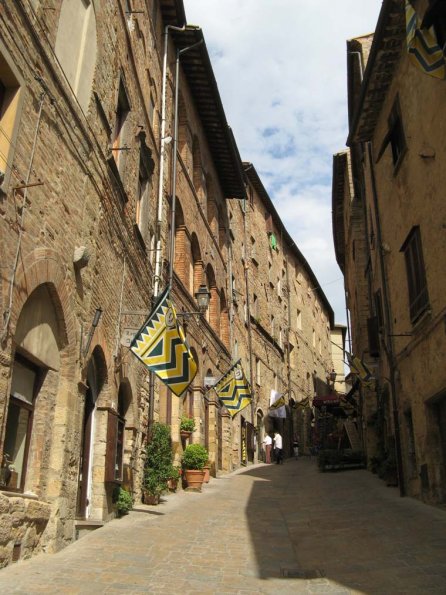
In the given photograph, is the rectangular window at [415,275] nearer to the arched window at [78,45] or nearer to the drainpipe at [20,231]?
the arched window at [78,45]

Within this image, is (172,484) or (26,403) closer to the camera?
(26,403)

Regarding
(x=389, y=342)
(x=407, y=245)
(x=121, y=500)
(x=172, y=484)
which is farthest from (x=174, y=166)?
(x=121, y=500)

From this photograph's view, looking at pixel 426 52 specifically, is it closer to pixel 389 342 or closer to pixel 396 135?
pixel 396 135

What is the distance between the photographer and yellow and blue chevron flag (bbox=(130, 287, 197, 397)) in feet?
28.0

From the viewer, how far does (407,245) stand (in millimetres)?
11289

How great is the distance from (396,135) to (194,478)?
879 cm

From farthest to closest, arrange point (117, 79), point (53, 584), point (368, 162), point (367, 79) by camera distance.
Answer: point (368, 162), point (367, 79), point (117, 79), point (53, 584)

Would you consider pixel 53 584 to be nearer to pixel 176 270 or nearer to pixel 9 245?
pixel 9 245

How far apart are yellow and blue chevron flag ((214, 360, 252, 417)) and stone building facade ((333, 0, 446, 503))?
3.58 metres

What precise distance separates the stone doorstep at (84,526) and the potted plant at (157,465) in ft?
9.34

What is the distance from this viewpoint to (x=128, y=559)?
6.62m

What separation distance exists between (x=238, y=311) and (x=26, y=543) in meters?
18.1

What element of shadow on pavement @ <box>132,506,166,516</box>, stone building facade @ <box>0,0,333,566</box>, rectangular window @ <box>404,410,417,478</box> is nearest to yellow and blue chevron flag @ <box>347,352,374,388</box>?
rectangular window @ <box>404,410,417,478</box>

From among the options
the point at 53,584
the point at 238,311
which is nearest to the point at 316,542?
the point at 53,584
